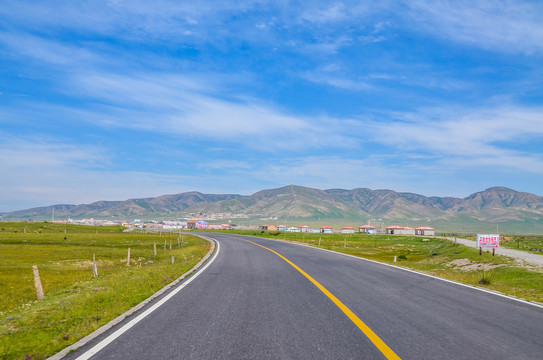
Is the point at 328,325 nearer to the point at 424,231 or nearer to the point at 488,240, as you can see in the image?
the point at 488,240

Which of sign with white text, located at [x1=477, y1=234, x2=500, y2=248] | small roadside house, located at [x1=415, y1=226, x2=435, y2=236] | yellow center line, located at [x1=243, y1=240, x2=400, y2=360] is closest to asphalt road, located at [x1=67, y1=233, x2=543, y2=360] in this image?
yellow center line, located at [x1=243, y1=240, x2=400, y2=360]

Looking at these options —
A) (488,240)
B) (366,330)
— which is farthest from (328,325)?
(488,240)

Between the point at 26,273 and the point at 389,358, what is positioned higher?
the point at 389,358

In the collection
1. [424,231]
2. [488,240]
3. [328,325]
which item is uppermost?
[328,325]

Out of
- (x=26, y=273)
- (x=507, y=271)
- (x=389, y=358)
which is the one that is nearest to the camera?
(x=389, y=358)

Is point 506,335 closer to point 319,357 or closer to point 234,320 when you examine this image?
point 319,357

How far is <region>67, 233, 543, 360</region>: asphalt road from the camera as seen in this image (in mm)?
5578

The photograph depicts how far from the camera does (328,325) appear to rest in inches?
276

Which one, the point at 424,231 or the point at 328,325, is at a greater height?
the point at 328,325

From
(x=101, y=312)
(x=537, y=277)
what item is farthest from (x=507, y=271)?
(x=101, y=312)

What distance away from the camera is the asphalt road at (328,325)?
18.3ft

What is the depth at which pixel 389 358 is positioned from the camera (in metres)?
5.24

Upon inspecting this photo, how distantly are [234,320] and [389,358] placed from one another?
322cm

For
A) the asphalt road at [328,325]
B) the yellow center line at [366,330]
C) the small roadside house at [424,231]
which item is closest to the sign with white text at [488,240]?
the asphalt road at [328,325]
